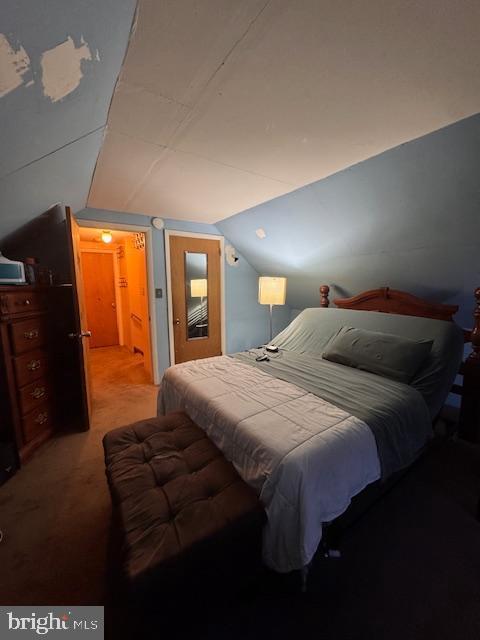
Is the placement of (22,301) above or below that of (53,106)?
below

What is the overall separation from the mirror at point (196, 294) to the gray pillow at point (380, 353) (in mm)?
1986

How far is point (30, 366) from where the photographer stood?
1993mm

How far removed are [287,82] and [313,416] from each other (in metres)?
Result: 1.58

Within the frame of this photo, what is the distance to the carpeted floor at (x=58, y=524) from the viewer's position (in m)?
1.13

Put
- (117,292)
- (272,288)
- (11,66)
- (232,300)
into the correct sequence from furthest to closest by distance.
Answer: (117,292), (232,300), (272,288), (11,66)

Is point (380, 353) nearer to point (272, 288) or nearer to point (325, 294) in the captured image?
point (325, 294)

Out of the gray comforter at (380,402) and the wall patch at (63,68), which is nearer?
the wall patch at (63,68)

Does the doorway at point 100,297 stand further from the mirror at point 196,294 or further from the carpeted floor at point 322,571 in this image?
the carpeted floor at point 322,571

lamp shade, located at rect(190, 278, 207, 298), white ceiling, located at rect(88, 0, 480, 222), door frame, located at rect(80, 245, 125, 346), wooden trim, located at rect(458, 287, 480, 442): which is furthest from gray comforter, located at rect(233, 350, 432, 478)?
door frame, located at rect(80, 245, 125, 346)

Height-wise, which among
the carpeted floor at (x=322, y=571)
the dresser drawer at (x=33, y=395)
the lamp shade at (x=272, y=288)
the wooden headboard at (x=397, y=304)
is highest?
the lamp shade at (x=272, y=288)

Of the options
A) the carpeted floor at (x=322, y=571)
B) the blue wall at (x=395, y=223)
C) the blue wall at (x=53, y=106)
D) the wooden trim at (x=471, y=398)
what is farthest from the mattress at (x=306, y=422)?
the blue wall at (x=53, y=106)

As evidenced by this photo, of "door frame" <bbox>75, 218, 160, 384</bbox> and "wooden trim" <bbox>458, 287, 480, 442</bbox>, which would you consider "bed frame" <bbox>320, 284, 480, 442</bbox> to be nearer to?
"wooden trim" <bbox>458, 287, 480, 442</bbox>

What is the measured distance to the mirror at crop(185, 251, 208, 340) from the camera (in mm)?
3553

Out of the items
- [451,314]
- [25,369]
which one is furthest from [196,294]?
[451,314]
